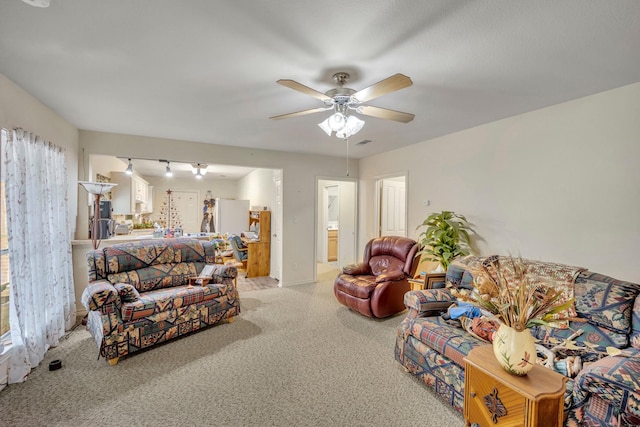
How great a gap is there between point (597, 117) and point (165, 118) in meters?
4.53

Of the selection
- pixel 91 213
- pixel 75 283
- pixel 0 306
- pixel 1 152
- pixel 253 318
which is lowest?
pixel 253 318

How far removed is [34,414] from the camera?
1902 millimetres

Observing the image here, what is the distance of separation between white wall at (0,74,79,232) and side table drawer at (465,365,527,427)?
3.94 meters

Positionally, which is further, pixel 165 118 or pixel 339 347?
pixel 165 118

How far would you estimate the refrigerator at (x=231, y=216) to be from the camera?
22.6 ft

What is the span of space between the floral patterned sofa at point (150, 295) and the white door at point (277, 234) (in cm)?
159

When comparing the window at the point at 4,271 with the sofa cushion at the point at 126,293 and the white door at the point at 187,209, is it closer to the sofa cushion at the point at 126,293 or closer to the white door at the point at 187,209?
the sofa cushion at the point at 126,293

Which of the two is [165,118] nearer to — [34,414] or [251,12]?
[251,12]

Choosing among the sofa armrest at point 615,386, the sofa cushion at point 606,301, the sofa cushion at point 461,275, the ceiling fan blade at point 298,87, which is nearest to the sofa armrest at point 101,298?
the ceiling fan blade at point 298,87

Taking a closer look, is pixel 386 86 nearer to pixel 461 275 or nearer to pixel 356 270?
pixel 461 275

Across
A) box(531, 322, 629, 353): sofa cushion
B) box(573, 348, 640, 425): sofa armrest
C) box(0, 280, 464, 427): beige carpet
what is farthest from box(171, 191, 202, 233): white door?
A: box(573, 348, 640, 425): sofa armrest

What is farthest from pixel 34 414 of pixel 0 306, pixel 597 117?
pixel 597 117

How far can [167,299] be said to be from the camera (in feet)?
9.62

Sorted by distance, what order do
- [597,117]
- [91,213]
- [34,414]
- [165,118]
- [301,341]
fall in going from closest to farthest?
[34,414], [597,117], [301,341], [165,118], [91,213]
